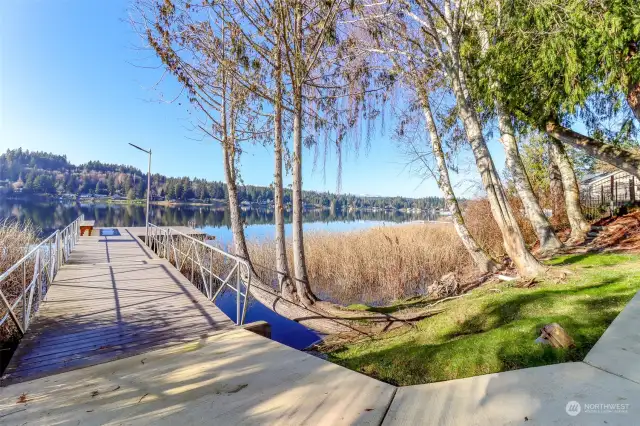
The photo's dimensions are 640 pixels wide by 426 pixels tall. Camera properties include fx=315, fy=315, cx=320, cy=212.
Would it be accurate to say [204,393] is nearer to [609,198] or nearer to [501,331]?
[501,331]

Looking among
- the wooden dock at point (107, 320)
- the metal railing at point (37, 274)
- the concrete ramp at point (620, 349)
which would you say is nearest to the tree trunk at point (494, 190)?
the concrete ramp at point (620, 349)

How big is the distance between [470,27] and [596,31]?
4179 mm

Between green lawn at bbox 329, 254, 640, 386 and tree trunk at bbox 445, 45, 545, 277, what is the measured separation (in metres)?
0.62

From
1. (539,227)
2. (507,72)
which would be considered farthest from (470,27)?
(539,227)

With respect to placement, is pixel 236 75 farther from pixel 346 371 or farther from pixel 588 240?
pixel 588 240

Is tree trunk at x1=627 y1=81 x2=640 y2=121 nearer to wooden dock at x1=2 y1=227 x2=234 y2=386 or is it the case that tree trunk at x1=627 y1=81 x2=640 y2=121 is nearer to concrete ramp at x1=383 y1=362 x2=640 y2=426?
concrete ramp at x1=383 y1=362 x2=640 y2=426

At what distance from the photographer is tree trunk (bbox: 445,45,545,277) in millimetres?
6102

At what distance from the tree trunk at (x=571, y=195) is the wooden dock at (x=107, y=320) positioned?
37.6 feet

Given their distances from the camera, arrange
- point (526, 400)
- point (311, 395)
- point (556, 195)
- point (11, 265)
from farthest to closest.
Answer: point (556, 195)
point (11, 265)
point (311, 395)
point (526, 400)

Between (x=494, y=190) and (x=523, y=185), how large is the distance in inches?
142

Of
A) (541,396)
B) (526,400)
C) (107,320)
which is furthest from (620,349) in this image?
(107,320)

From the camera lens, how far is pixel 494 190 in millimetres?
6520

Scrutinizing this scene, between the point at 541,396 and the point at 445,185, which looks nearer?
the point at 541,396

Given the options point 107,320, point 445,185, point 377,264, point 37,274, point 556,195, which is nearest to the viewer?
point 107,320
